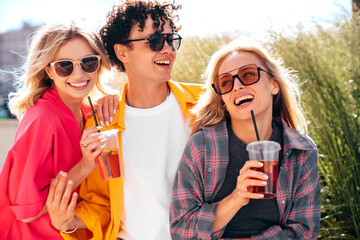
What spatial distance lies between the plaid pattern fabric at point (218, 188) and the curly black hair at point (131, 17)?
3.52ft

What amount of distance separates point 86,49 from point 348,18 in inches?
103

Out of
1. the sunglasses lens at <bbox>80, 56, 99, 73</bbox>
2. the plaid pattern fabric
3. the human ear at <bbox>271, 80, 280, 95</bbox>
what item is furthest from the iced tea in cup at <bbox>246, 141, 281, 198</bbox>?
the sunglasses lens at <bbox>80, 56, 99, 73</bbox>

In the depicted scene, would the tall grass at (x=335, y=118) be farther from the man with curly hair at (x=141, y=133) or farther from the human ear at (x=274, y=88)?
the man with curly hair at (x=141, y=133)

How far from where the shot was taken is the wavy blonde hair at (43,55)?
2.98 metres

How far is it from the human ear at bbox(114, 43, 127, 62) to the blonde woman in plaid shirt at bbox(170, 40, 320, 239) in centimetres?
89

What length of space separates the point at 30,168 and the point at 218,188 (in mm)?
1146

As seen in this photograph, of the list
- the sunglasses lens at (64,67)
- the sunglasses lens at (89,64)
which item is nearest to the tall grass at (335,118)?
the sunglasses lens at (89,64)

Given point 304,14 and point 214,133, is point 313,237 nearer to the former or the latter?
point 214,133

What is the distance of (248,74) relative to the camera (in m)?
2.63

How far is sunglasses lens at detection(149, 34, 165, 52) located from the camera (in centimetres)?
314

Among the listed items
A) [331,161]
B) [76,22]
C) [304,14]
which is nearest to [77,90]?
[76,22]

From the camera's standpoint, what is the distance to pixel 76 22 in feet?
10.2

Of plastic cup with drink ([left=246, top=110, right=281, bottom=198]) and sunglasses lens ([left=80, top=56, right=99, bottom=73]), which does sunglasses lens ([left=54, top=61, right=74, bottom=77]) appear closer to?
sunglasses lens ([left=80, top=56, right=99, bottom=73])

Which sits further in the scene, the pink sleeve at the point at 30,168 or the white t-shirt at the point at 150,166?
the white t-shirt at the point at 150,166
